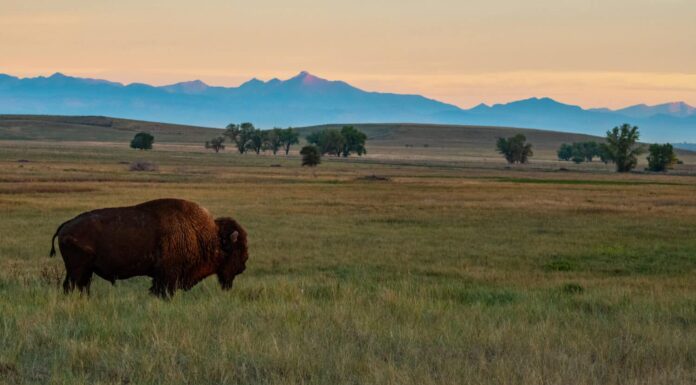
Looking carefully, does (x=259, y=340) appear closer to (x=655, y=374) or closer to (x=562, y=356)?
(x=562, y=356)

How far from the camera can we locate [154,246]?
1112 centimetres

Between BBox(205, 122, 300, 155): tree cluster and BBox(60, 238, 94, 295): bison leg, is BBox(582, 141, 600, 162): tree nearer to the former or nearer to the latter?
BBox(205, 122, 300, 155): tree cluster

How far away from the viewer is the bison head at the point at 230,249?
39.2ft

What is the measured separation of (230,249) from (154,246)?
4.22 ft

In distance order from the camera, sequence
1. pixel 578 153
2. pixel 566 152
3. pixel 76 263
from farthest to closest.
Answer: pixel 566 152, pixel 578 153, pixel 76 263

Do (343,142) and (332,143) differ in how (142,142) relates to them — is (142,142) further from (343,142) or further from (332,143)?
(343,142)

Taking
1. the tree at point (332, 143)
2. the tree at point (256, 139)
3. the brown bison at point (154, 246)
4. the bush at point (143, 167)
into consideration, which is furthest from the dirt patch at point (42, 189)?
the tree at point (256, 139)

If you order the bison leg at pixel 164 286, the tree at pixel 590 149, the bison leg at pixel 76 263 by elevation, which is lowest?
the bison leg at pixel 164 286

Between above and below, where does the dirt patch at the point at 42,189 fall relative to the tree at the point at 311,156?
below

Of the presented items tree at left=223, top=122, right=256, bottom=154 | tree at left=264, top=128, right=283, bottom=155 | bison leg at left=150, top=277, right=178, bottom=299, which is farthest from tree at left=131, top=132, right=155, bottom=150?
bison leg at left=150, top=277, right=178, bottom=299

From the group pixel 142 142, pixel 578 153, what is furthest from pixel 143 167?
pixel 578 153

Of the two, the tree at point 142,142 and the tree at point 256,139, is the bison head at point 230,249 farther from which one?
the tree at point 256,139

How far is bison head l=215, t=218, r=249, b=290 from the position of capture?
39.2 feet

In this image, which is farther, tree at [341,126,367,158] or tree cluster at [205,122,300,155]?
tree cluster at [205,122,300,155]
